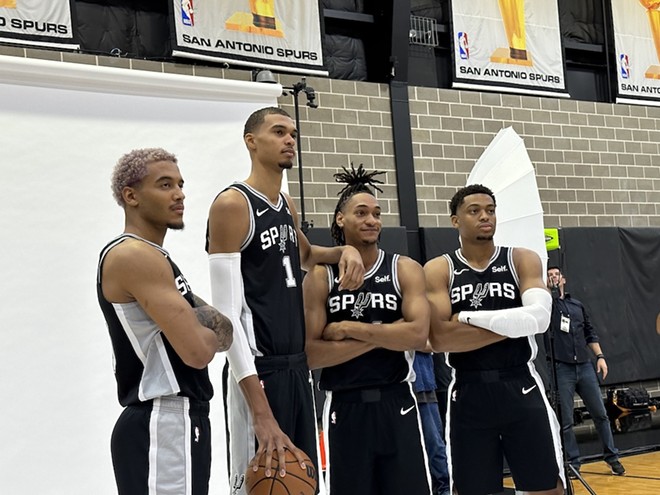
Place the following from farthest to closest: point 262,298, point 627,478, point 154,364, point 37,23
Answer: point 627,478 < point 37,23 < point 262,298 < point 154,364

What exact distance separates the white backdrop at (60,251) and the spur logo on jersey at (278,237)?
57.3 inches

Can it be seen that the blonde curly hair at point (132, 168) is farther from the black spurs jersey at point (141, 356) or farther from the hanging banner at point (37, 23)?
the hanging banner at point (37, 23)

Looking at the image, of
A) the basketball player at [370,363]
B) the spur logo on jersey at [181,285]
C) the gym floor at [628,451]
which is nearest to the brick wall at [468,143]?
the gym floor at [628,451]

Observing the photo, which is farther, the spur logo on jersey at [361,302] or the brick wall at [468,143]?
the brick wall at [468,143]

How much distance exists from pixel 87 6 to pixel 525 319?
18.9 feet

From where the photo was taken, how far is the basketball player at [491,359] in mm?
4203

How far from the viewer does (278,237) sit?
142 inches

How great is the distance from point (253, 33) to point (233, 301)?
5963 mm

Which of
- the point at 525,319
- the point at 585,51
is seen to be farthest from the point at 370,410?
the point at 585,51

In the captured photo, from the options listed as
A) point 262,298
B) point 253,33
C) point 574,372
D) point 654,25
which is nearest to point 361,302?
point 262,298

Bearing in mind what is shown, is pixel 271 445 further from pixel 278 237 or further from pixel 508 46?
pixel 508 46

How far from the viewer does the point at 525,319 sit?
13.4 ft

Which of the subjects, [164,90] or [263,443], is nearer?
[263,443]

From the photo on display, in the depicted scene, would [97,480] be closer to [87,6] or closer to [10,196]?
[10,196]
